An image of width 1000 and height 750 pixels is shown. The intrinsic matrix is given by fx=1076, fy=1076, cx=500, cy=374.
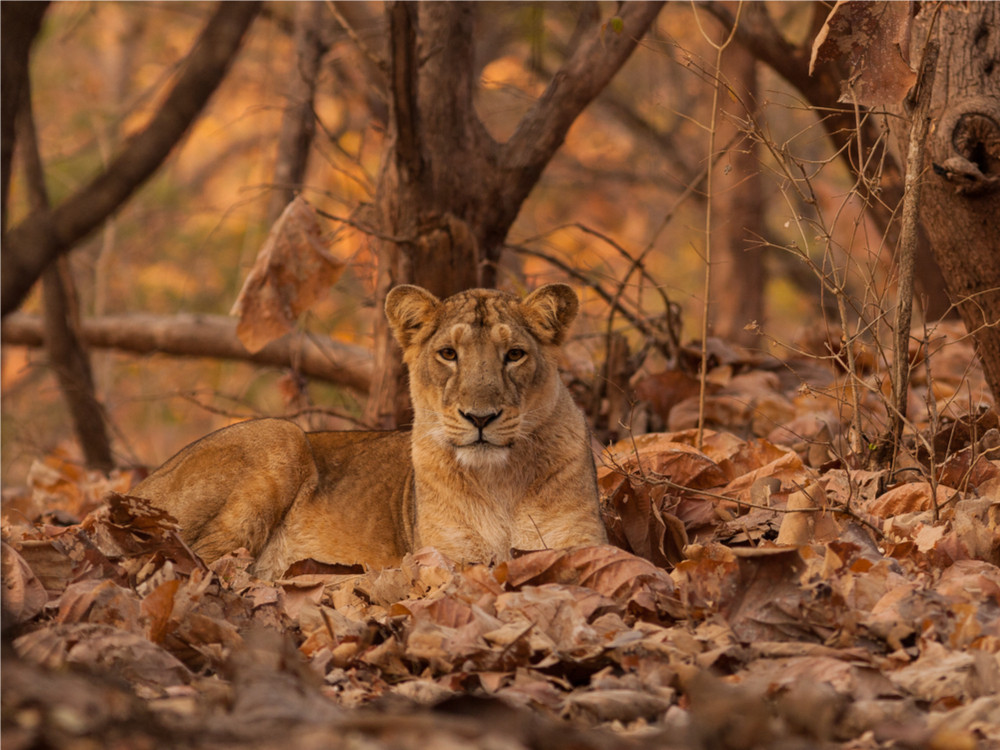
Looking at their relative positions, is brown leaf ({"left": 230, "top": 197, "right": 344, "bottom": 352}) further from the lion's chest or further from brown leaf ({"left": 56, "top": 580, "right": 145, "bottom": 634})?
brown leaf ({"left": 56, "top": 580, "right": 145, "bottom": 634})

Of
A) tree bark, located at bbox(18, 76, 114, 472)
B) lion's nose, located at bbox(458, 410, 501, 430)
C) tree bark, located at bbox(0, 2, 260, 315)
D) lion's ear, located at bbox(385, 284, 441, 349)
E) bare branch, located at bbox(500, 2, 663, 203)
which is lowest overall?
tree bark, located at bbox(18, 76, 114, 472)

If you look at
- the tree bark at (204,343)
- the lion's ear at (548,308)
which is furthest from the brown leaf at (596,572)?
the tree bark at (204,343)

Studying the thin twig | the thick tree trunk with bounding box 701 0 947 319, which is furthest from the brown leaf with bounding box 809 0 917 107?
the thick tree trunk with bounding box 701 0 947 319

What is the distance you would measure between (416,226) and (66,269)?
164 inches

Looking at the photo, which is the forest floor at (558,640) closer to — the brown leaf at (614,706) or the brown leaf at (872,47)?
the brown leaf at (614,706)

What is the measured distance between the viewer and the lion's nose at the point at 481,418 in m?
4.55

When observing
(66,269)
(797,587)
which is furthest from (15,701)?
(66,269)

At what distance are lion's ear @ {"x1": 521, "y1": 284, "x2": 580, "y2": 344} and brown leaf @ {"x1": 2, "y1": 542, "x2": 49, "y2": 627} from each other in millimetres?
2401

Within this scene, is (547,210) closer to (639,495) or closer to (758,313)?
(758,313)

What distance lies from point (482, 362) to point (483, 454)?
1.35 ft

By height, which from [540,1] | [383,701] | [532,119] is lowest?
[383,701]

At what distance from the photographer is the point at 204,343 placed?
32.3 feet

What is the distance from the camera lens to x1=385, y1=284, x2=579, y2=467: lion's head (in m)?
4.61

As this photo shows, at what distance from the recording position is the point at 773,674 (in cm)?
287
